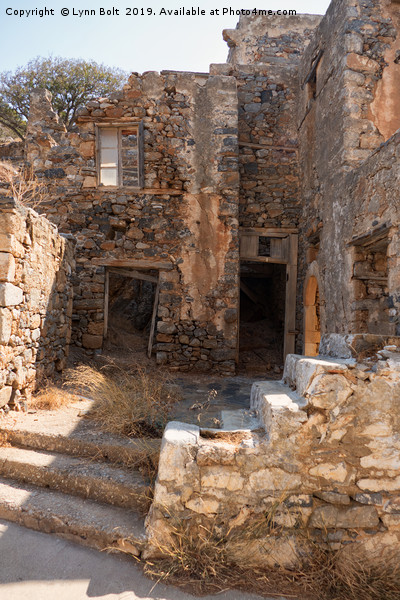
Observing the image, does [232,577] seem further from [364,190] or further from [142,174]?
[142,174]

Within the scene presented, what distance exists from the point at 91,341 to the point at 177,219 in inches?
108

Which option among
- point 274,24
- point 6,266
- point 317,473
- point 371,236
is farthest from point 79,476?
point 274,24

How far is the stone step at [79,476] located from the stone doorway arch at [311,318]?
5365 mm

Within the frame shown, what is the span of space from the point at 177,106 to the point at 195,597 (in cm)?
730

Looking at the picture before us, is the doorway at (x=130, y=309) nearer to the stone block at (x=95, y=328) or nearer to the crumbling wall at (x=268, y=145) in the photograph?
the stone block at (x=95, y=328)

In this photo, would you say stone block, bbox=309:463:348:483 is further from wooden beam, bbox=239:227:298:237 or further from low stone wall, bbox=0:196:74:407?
wooden beam, bbox=239:227:298:237

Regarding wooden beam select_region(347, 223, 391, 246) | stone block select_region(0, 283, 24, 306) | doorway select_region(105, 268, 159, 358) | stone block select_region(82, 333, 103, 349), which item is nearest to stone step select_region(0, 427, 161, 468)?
stone block select_region(0, 283, 24, 306)

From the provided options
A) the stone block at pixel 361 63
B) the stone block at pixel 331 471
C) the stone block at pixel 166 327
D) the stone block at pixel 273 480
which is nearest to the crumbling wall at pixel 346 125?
the stone block at pixel 361 63

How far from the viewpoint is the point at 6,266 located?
3.56 meters

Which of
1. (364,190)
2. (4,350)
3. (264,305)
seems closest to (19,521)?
(4,350)

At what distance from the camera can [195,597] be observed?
2033mm

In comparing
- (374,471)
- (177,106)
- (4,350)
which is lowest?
(374,471)

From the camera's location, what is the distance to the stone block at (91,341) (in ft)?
23.2

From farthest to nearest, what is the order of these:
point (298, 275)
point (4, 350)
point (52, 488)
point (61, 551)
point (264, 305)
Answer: point (264, 305), point (298, 275), point (4, 350), point (52, 488), point (61, 551)
